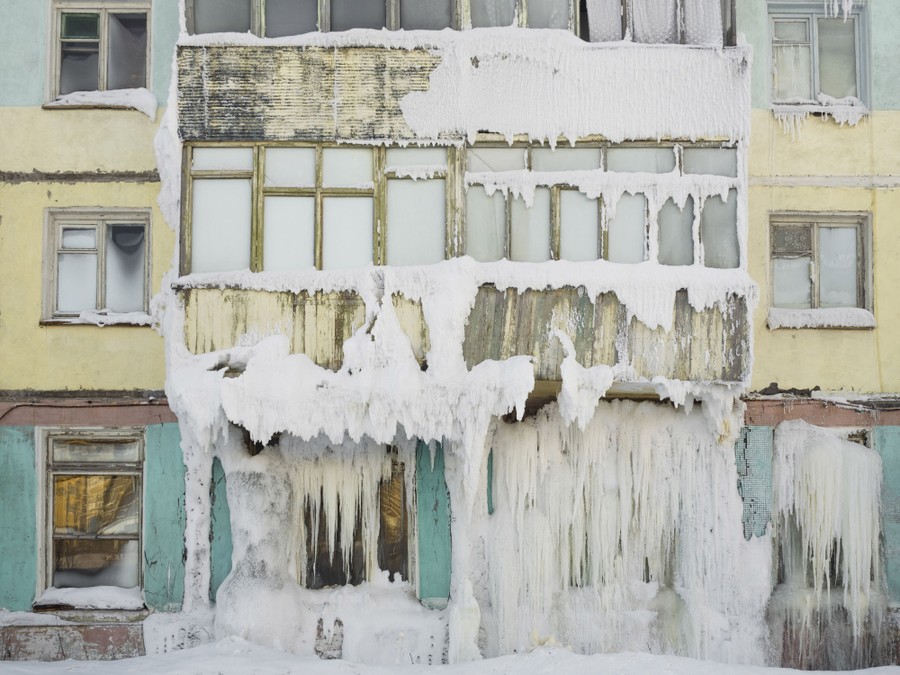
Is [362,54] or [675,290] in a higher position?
[362,54]

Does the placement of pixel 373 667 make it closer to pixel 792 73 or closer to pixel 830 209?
pixel 830 209

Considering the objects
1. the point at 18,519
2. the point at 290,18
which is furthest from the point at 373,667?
the point at 290,18

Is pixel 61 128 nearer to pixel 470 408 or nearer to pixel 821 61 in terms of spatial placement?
pixel 470 408

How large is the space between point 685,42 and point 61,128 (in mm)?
7611

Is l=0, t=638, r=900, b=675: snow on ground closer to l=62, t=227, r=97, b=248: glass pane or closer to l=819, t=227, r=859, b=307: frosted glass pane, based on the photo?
l=819, t=227, r=859, b=307: frosted glass pane

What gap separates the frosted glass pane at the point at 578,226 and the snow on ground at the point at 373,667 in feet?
14.3

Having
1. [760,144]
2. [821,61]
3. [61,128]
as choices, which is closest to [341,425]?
[61,128]

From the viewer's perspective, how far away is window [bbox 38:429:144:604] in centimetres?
1181

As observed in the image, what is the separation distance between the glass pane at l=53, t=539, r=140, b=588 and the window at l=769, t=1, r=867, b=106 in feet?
32.7

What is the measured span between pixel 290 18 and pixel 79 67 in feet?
10.6

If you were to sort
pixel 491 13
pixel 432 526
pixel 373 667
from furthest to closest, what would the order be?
1. pixel 432 526
2. pixel 491 13
3. pixel 373 667

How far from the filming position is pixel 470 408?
1039 centimetres

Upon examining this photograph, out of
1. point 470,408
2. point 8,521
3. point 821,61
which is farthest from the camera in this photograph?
point 821,61

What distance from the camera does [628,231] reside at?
35.3 ft
